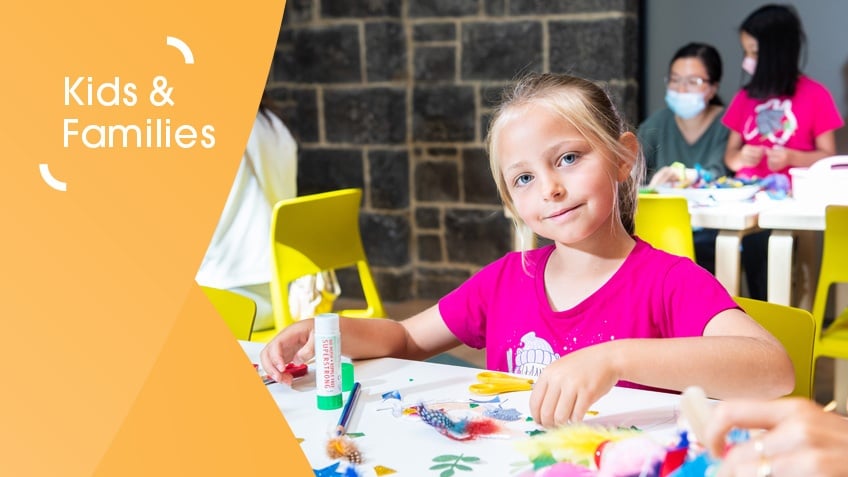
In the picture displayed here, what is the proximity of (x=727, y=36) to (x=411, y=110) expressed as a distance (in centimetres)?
138

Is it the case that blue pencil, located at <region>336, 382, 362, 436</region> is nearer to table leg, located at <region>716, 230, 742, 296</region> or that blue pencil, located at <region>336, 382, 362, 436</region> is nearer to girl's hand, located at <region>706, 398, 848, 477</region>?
girl's hand, located at <region>706, 398, 848, 477</region>

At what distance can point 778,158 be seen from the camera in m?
3.23

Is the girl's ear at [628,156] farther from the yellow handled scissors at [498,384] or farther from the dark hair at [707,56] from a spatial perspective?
the dark hair at [707,56]

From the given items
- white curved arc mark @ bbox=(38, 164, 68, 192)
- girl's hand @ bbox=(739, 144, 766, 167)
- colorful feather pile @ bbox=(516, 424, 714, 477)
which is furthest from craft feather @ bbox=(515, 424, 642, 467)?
girl's hand @ bbox=(739, 144, 766, 167)

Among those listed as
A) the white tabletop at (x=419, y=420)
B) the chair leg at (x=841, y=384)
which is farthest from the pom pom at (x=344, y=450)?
the chair leg at (x=841, y=384)

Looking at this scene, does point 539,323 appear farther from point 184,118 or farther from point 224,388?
point 184,118

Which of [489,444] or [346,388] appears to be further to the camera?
[346,388]

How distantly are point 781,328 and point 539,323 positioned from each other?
0.35 meters

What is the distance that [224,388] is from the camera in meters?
1.14

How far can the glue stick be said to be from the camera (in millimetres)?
1117

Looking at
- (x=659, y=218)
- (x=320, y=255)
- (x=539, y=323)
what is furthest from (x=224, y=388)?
(x=659, y=218)

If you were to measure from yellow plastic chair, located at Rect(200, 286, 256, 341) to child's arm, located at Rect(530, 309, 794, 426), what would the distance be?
776 mm

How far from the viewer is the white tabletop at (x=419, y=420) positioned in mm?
934

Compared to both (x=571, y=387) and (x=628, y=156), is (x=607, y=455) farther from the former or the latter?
(x=628, y=156)
